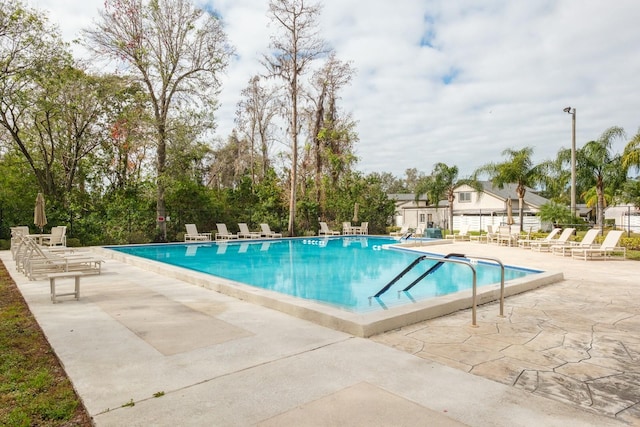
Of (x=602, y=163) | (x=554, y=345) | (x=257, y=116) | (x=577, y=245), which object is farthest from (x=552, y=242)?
(x=257, y=116)

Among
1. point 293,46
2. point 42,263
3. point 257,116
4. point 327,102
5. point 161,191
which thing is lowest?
point 42,263

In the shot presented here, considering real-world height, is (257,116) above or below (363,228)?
above

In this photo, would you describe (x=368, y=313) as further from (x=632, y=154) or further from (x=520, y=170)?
(x=520, y=170)

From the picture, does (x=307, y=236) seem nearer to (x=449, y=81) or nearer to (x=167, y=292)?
(x=449, y=81)

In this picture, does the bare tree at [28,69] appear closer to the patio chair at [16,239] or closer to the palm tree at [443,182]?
the patio chair at [16,239]

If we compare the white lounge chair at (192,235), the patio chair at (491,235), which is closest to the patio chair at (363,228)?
the patio chair at (491,235)

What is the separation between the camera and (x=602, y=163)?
20844 mm

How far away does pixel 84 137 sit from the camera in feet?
62.4

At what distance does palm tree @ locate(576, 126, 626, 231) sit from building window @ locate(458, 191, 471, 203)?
18.1 metres

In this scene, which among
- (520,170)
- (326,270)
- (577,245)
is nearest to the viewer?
(326,270)

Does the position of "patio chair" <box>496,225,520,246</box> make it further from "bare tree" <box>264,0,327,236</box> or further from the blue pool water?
"bare tree" <box>264,0,327,236</box>

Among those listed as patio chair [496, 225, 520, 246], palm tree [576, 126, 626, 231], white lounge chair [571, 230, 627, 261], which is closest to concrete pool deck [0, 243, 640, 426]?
white lounge chair [571, 230, 627, 261]

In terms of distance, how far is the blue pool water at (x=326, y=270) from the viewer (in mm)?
7934

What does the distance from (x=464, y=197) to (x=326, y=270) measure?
32458 mm
